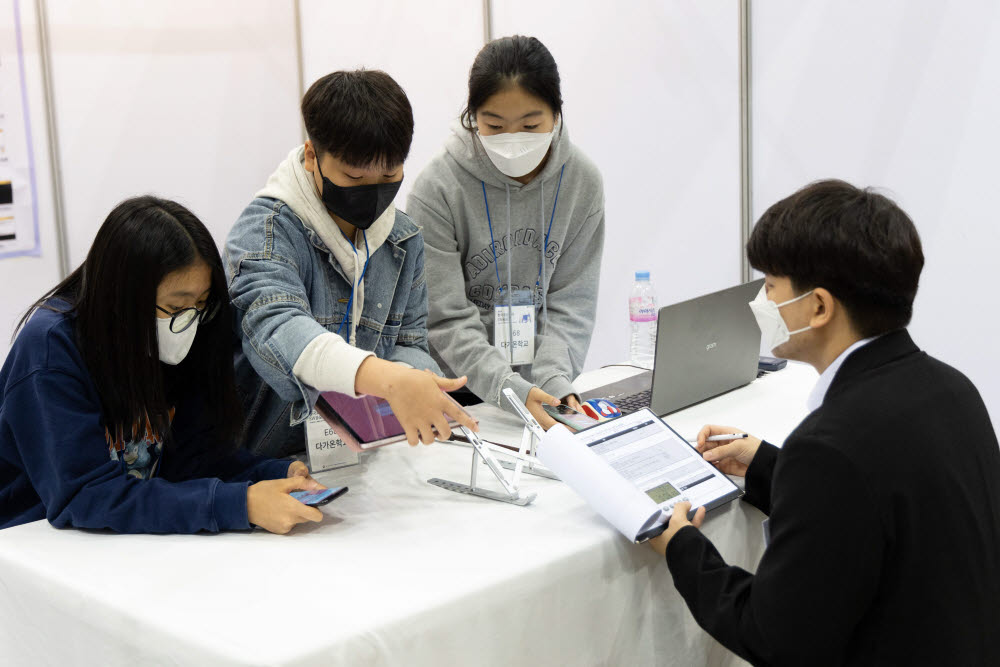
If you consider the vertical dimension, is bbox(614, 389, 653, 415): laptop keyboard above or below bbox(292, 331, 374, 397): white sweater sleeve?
below

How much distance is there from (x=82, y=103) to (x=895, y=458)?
11.7 ft

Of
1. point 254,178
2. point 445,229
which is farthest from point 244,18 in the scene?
point 445,229

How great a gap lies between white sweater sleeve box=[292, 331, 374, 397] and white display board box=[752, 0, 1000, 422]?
1934 millimetres

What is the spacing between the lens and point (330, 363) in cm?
133

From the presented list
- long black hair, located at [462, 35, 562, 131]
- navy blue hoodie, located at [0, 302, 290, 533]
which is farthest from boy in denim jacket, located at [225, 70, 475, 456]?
long black hair, located at [462, 35, 562, 131]

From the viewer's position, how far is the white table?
1067 mm

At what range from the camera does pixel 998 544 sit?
1121 millimetres

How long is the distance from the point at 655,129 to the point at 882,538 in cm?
261

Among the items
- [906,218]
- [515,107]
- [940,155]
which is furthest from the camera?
[940,155]

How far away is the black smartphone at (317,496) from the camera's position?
4.44 feet

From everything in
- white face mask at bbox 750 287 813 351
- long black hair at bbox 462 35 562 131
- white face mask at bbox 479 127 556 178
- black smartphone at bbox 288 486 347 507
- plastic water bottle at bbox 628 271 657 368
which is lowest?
plastic water bottle at bbox 628 271 657 368

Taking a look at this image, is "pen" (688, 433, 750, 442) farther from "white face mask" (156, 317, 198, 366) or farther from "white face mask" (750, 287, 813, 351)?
"white face mask" (156, 317, 198, 366)

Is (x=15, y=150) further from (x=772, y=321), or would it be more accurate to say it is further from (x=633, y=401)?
(x=772, y=321)

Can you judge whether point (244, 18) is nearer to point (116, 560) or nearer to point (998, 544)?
point (116, 560)
